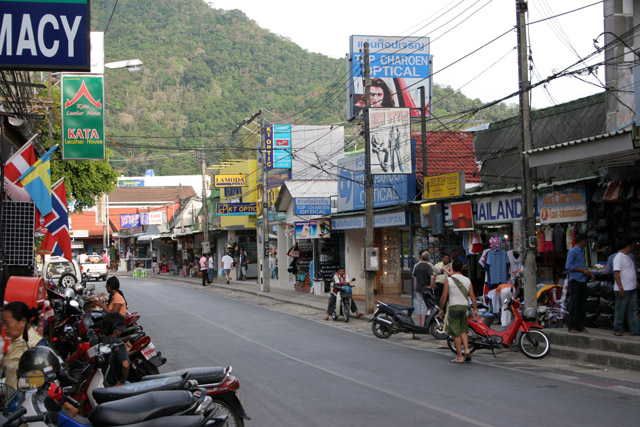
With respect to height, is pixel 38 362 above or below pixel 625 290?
above

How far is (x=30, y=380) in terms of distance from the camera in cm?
523

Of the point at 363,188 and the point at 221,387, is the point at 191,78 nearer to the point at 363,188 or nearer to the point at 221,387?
the point at 363,188

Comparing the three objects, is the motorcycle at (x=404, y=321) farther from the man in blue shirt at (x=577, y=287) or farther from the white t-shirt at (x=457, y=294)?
the white t-shirt at (x=457, y=294)

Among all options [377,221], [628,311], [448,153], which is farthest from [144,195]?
[628,311]

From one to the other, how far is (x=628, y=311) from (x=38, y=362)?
38.0ft

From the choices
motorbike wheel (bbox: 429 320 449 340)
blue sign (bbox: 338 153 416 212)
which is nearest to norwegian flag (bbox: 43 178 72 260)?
motorbike wheel (bbox: 429 320 449 340)

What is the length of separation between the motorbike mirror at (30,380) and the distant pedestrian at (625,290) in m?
11.1

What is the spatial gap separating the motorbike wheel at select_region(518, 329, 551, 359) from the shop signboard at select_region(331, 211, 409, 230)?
1047cm

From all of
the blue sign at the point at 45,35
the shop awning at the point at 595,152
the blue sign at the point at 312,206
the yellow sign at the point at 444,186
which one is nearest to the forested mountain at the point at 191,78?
the blue sign at the point at 312,206

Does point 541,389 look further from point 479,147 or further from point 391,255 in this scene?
point 391,255

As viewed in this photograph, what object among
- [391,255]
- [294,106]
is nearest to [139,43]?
[294,106]

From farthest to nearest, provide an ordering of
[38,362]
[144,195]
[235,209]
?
1. [144,195]
2. [235,209]
3. [38,362]

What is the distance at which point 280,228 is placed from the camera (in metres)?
39.3

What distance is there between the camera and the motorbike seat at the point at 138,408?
207 inches
